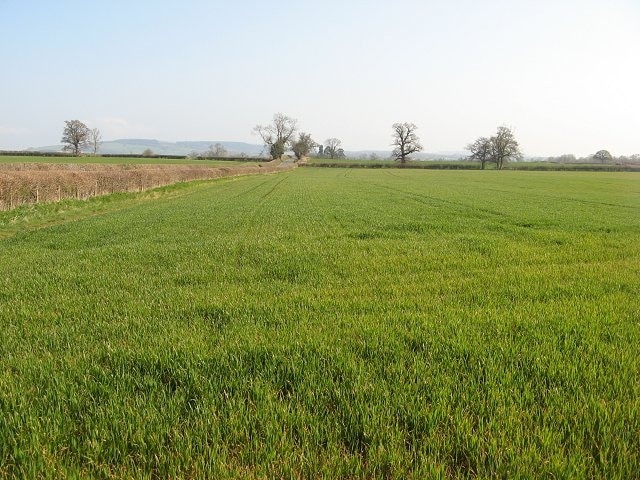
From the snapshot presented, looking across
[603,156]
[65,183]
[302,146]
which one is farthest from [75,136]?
[603,156]

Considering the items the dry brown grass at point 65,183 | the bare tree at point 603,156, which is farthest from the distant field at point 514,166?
the dry brown grass at point 65,183

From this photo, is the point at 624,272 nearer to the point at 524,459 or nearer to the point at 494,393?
the point at 494,393

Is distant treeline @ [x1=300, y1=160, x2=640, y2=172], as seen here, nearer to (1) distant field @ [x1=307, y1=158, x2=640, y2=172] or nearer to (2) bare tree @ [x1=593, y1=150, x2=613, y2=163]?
(1) distant field @ [x1=307, y1=158, x2=640, y2=172]

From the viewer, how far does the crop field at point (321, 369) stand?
108 inches

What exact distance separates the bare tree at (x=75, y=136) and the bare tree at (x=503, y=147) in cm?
12896

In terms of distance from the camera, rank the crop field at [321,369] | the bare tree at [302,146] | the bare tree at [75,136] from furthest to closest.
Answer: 1. the bare tree at [302,146]
2. the bare tree at [75,136]
3. the crop field at [321,369]

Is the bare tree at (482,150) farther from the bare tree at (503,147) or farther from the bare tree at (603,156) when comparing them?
the bare tree at (603,156)

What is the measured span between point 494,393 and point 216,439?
2.34 m

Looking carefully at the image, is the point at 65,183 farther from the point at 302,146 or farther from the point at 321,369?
the point at 302,146

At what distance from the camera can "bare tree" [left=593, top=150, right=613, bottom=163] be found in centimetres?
16476

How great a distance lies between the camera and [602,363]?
404 cm

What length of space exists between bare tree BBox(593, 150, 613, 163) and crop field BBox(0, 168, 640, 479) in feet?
642

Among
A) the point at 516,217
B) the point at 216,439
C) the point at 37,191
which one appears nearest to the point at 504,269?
the point at 216,439

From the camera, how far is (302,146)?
154 metres
